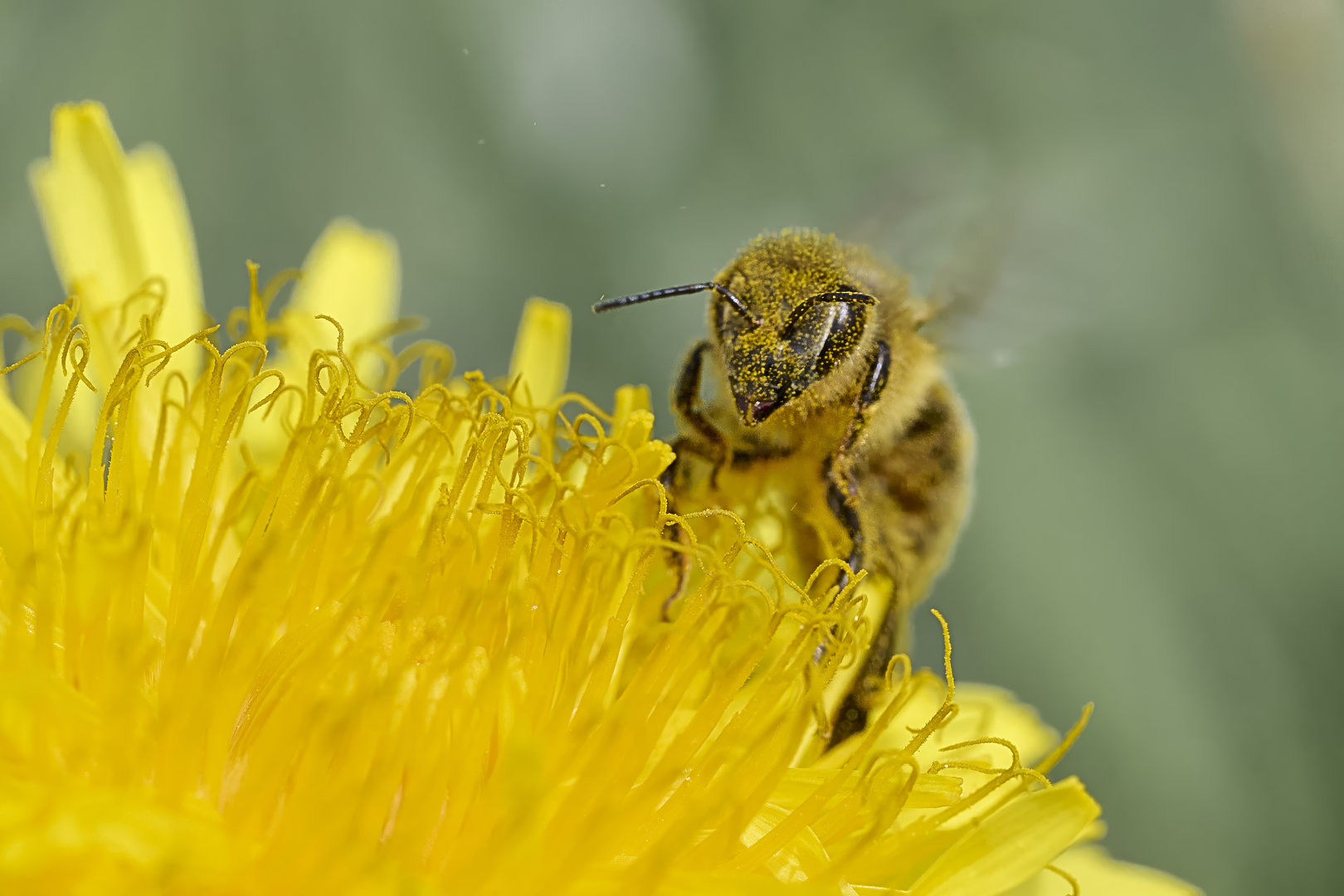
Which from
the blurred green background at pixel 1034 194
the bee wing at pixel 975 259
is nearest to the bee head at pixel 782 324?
the bee wing at pixel 975 259

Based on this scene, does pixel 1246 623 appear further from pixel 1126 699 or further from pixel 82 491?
pixel 82 491

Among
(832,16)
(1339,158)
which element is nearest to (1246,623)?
(1339,158)

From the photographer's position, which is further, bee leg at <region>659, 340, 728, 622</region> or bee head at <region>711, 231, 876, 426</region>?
bee leg at <region>659, 340, 728, 622</region>

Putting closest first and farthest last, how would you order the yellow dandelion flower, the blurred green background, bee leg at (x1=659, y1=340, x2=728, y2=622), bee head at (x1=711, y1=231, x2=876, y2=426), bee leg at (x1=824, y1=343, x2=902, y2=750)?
the yellow dandelion flower, bee head at (x1=711, y1=231, x2=876, y2=426), bee leg at (x1=824, y1=343, x2=902, y2=750), bee leg at (x1=659, y1=340, x2=728, y2=622), the blurred green background

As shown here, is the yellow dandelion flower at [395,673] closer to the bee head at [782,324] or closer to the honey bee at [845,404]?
the honey bee at [845,404]

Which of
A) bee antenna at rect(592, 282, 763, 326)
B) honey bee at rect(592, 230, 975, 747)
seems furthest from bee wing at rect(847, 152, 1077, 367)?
bee antenna at rect(592, 282, 763, 326)

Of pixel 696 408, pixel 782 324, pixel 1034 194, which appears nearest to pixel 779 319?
pixel 782 324

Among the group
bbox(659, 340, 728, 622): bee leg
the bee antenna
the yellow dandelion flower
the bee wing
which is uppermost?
the bee wing

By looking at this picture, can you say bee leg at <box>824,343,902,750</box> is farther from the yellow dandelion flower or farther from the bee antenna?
the bee antenna
